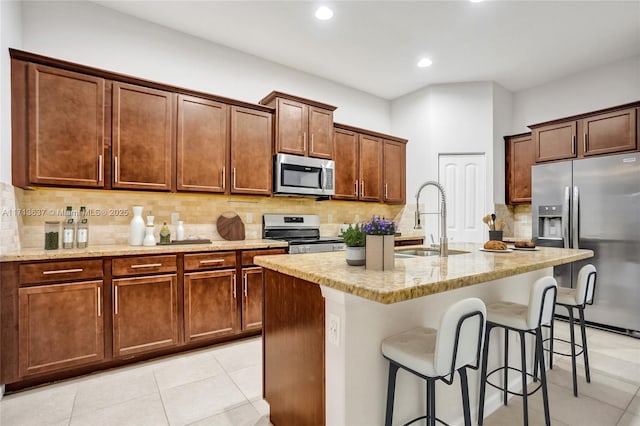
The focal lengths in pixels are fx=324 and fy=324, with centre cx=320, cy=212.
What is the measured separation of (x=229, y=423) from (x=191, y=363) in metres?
0.95

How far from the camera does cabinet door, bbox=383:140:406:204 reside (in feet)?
15.9

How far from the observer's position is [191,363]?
2.70m

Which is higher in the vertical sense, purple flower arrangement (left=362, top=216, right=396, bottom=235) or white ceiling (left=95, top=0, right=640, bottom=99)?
white ceiling (left=95, top=0, right=640, bottom=99)

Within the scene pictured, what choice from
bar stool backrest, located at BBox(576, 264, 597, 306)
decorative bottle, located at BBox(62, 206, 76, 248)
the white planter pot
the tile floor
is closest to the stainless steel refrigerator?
the tile floor

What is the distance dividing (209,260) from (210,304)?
0.40 meters

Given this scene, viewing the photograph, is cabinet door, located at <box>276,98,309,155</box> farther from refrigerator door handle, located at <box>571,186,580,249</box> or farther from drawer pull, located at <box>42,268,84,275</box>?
refrigerator door handle, located at <box>571,186,580,249</box>

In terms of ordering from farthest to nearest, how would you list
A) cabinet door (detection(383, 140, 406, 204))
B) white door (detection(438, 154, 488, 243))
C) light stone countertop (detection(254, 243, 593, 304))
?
cabinet door (detection(383, 140, 406, 204))
white door (detection(438, 154, 488, 243))
light stone countertop (detection(254, 243, 593, 304))

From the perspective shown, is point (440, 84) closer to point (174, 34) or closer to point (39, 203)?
point (174, 34)

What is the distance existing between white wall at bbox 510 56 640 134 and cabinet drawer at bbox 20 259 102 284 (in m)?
5.59

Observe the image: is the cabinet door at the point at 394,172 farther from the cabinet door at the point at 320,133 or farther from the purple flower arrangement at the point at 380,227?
the purple flower arrangement at the point at 380,227

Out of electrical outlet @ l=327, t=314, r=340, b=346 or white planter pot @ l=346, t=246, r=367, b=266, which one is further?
white planter pot @ l=346, t=246, r=367, b=266

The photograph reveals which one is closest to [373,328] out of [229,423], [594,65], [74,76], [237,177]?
[229,423]

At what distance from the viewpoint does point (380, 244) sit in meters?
1.53

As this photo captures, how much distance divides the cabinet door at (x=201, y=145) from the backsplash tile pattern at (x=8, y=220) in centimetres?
117
